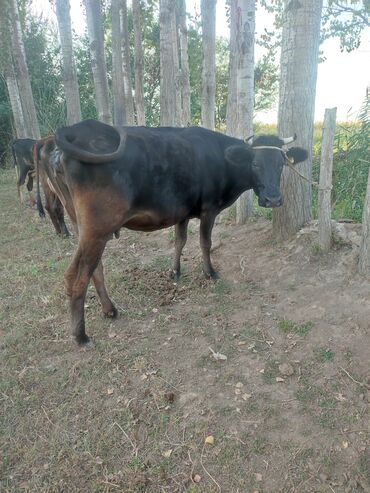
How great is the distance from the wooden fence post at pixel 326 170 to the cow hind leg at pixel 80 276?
8.35 ft

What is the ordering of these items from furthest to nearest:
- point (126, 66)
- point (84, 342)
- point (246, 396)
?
point (126, 66), point (84, 342), point (246, 396)

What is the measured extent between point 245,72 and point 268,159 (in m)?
2.08

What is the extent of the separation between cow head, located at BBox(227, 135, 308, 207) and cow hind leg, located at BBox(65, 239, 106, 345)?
1952 millimetres

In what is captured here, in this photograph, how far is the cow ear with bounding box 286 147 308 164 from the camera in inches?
189

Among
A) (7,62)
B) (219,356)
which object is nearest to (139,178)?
(219,356)

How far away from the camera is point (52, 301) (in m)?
4.89

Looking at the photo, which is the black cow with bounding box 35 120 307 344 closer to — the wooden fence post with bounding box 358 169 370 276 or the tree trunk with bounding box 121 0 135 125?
the wooden fence post with bounding box 358 169 370 276

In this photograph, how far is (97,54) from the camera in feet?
32.8

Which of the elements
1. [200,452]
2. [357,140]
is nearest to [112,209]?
[200,452]

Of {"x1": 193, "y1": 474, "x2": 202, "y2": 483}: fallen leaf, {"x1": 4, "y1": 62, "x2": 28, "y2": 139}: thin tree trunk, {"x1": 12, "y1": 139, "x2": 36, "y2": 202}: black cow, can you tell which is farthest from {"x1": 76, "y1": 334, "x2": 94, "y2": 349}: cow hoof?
{"x1": 4, "y1": 62, "x2": 28, "y2": 139}: thin tree trunk

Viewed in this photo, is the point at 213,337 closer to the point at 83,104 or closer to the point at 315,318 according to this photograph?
the point at 315,318

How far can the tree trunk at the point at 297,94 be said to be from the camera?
15.5ft

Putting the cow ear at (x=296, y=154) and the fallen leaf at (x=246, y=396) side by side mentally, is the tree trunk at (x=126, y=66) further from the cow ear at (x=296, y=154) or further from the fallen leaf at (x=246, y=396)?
the fallen leaf at (x=246, y=396)

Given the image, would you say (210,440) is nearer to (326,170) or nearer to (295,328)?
(295,328)
